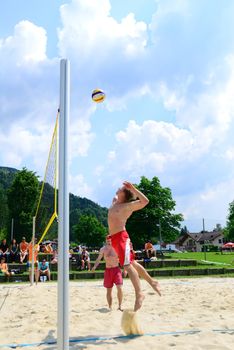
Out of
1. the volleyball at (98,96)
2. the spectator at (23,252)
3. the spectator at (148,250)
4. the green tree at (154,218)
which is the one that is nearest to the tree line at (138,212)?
the green tree at (154,218)

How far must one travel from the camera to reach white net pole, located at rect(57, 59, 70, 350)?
8.33 feet

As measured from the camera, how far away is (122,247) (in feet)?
13.3

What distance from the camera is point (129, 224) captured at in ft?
115

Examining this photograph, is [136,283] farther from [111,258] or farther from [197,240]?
[197,240]

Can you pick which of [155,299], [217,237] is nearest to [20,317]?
[155,299]

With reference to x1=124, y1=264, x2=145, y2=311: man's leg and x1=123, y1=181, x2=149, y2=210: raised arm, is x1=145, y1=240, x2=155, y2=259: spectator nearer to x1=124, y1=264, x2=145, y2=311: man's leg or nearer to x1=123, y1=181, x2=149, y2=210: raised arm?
x1=124, y1=264, x2=145, y2=311: man's leg

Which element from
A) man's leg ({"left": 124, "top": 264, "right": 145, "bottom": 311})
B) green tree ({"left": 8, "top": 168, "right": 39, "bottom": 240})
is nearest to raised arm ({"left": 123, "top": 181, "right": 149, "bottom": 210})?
man's leg ({"left": 124, "top": 264, "right": 145, "bottom": 311})

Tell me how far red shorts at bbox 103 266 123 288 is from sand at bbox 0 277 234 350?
36 centimetres

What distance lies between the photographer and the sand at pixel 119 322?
3.41 metres

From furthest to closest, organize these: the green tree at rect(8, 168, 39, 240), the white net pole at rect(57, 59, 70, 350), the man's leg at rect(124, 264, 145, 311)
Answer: the green tree at rect(8, 168, 39, 240) < the man's leg at rect(124, 264, 145, 311) < the white net pole at rect(57, 59, 70, 350)

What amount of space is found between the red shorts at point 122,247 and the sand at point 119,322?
0.72 m

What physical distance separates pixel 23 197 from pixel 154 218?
41.1ft

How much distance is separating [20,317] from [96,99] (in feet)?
9.99

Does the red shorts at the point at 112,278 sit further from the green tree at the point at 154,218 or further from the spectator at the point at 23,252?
the green tree at the point at 154,218
